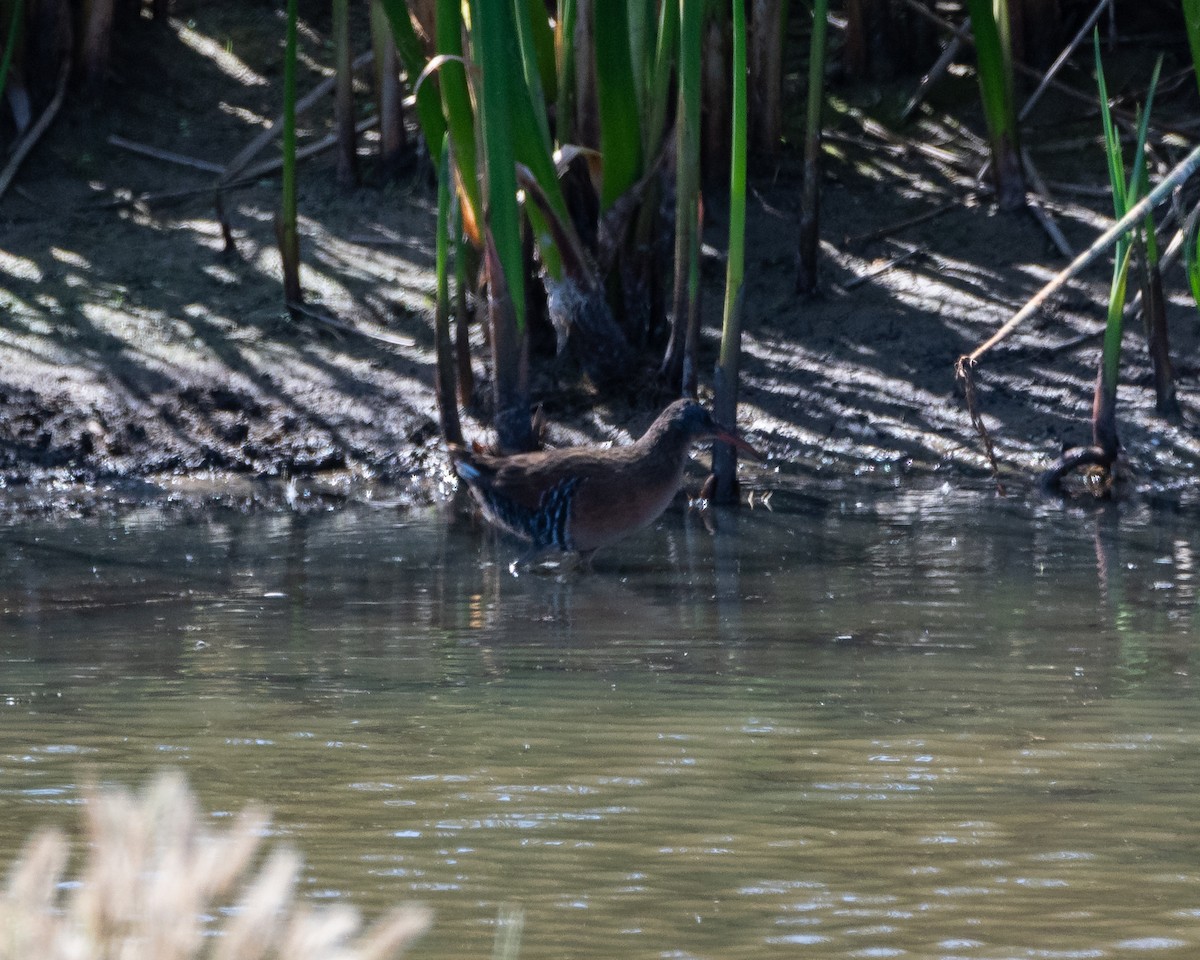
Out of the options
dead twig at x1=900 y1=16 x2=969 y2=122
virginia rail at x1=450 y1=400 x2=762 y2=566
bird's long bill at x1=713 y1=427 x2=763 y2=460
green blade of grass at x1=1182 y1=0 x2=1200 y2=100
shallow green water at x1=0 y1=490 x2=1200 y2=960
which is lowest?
shallow green water at x1=0 y1=490 x2=1200 y2=960

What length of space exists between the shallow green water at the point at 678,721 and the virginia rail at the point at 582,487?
164 millimetres

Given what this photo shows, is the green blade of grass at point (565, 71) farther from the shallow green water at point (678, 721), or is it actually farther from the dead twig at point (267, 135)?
the dead twig at point (267, 135)

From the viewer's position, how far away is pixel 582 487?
6.19 metres

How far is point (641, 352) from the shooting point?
791cm

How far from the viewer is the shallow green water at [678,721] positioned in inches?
112

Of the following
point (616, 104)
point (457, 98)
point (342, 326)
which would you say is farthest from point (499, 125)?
point (342, 326)

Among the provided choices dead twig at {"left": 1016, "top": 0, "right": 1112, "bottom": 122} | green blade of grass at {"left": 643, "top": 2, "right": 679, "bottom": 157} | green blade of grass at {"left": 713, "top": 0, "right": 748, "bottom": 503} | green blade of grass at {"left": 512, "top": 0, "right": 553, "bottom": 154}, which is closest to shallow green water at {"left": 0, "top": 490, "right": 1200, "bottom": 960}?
green blade of grass at {"left": 713, "top": 0, "right": 748, "bottom": 503}

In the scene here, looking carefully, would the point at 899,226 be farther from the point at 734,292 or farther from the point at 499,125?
the point at 499,125

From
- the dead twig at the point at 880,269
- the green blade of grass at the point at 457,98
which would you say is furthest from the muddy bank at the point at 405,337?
the green blade of grass at the point at 457,98

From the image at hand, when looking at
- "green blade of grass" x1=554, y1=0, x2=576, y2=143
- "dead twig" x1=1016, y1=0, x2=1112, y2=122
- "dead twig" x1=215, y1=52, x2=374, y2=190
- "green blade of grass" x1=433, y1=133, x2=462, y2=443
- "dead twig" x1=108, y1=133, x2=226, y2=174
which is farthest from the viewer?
"dead twig" x1=108, y1=133, x2=226, y2=174

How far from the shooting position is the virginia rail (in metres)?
6.18

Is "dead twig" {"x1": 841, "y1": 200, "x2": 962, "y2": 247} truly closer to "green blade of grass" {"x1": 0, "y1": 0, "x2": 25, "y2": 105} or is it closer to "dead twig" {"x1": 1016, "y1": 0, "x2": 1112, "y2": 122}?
"dead twig" {"x1": 1016, "y1": 0, "x2": 1112, "y2": 122}

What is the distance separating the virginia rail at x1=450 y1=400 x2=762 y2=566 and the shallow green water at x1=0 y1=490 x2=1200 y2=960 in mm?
164

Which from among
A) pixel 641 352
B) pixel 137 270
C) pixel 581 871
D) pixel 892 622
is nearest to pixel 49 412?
pixel 137 270
